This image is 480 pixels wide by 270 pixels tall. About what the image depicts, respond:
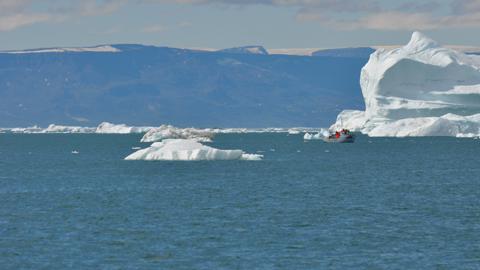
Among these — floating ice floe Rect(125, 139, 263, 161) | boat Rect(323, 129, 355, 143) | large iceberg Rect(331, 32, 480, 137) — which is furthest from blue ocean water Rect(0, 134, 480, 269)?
boat Rect(323, 129, 355, 143)

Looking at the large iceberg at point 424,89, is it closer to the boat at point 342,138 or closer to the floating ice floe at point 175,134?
the boat at point 342,138

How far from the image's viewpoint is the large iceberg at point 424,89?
443 ft

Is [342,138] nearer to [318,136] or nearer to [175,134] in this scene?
[318,136]

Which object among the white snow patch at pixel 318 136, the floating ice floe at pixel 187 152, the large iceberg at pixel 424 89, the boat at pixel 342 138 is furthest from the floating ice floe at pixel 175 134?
the floating ice floe at pixel 187 152

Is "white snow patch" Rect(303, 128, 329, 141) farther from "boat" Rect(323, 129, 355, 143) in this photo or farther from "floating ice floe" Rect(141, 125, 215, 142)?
"floating ice floe" Rect(141, 125, 215, 142)

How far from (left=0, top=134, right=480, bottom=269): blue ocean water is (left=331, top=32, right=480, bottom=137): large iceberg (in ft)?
202

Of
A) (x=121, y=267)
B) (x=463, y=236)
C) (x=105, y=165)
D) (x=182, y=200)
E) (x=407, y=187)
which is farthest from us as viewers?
(x=105, y=165)

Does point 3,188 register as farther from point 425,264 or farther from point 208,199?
point 425,264

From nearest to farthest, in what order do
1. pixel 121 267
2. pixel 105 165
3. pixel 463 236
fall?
pixel 121 267, pixel 463 236, pixel 105 165

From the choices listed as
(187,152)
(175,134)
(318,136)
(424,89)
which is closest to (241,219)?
(187,152)

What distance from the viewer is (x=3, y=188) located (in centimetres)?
6000

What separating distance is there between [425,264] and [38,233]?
1475 centimetres

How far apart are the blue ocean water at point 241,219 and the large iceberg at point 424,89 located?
202 feet

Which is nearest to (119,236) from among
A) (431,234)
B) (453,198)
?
(431,234)
